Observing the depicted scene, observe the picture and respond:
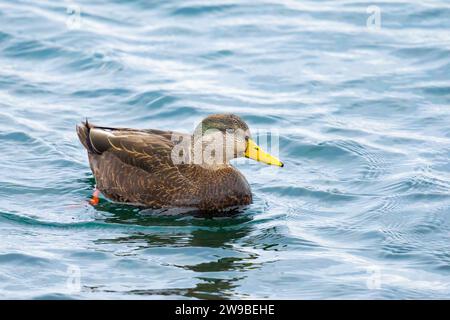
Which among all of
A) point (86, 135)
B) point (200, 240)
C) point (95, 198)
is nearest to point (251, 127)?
point (86, 135)

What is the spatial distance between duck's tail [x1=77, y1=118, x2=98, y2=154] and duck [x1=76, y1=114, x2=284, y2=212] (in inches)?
19.6

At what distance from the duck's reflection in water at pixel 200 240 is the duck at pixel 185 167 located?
0.16 metres

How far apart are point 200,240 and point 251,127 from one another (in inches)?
155

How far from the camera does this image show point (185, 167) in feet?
39.8

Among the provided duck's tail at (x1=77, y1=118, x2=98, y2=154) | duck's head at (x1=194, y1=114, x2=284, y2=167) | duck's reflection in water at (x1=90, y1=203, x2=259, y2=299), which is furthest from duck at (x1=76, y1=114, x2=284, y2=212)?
duck's tail at (x1=77, y1=118, x2=98, y2=154)

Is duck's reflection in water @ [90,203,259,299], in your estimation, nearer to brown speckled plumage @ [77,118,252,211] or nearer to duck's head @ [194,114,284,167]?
brown speckled plumage @ [77,118,252,211]

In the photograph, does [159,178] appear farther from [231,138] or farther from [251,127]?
[251,127]

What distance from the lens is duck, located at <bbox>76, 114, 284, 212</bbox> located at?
11.9 meters

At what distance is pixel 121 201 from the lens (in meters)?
12.4

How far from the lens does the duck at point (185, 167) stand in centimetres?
1188

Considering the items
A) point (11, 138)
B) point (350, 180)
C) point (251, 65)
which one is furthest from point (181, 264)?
point (251, 65)

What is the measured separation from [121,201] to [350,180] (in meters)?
2.91
